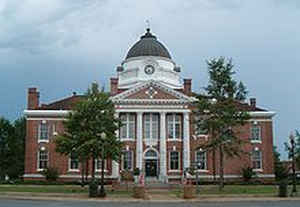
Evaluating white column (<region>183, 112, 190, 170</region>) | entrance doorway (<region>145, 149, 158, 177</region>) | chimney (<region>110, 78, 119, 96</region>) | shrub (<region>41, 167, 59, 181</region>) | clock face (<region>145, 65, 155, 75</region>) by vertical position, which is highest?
clock face (<region>145, 65, 155, 75</region>)

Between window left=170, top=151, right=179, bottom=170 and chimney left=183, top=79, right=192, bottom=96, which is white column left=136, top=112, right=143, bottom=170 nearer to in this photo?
window left=170, top=151, right=179, bottom=170

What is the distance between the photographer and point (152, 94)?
5819 centimetres

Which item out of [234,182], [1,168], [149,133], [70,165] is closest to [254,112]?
[234,182]

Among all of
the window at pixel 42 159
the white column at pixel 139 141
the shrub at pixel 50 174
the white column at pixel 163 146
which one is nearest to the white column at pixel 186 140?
the white column at pixel 163 146

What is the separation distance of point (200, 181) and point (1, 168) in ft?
127

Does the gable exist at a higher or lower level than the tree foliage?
higher

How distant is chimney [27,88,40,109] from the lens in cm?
5966

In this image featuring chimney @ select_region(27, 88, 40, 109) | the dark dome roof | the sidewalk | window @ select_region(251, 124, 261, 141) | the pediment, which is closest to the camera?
the sidewalk

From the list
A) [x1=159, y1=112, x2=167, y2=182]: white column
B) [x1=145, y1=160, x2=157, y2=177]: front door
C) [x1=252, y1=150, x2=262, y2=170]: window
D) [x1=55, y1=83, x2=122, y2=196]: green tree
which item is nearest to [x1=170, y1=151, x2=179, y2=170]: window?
[x1=159, y1=112, x2=167, y2=182]: white column

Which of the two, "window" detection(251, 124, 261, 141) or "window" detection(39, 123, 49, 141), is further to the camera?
"window" detection(251, 124, 261, 141)

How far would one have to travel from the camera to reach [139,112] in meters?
57.7

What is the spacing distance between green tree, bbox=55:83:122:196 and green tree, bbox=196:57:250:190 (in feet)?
28.2

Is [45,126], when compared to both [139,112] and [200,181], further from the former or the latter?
[200,181]

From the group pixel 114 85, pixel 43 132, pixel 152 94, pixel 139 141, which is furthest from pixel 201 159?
pixel 43 132
